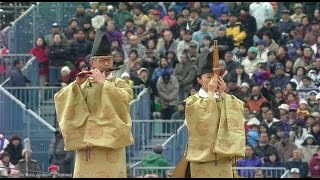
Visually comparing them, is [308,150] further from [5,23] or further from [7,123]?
[5,23]

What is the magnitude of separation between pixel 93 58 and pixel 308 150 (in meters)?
7.67

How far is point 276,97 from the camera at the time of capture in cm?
2659

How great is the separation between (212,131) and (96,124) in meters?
1.38

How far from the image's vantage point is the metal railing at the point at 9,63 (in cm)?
2809

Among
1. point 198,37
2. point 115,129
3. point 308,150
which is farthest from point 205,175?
point 198,37

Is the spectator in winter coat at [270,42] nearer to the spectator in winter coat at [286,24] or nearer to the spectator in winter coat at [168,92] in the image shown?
the spectator in winter coat at [286,24]

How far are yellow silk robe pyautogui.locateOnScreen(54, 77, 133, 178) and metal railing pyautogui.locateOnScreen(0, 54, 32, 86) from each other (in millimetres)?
10116

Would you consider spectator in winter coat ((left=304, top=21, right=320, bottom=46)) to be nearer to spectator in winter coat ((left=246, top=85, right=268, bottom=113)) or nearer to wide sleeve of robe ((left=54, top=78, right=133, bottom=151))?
spectator in winter coat ((left=246, top=85, right=268, bottom=113))

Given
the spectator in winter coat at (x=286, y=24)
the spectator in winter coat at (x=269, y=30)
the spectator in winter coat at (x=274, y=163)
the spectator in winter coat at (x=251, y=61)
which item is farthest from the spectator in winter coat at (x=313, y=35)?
the spectator in winter coat at (x=274, y=163)

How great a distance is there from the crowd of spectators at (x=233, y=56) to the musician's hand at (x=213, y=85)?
594 cm

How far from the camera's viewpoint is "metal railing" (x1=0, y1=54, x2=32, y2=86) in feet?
92.2

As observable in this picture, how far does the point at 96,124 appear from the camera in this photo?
1775 centimetres

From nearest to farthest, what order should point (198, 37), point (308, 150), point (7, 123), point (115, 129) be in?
point (115, 129) → point (308, 150) → point (7, 123) → point (198, 37)

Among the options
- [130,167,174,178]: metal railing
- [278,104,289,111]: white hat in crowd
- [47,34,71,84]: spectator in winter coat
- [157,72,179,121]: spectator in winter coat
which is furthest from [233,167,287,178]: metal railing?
[47,34,71,84]: spectator in winter coat
